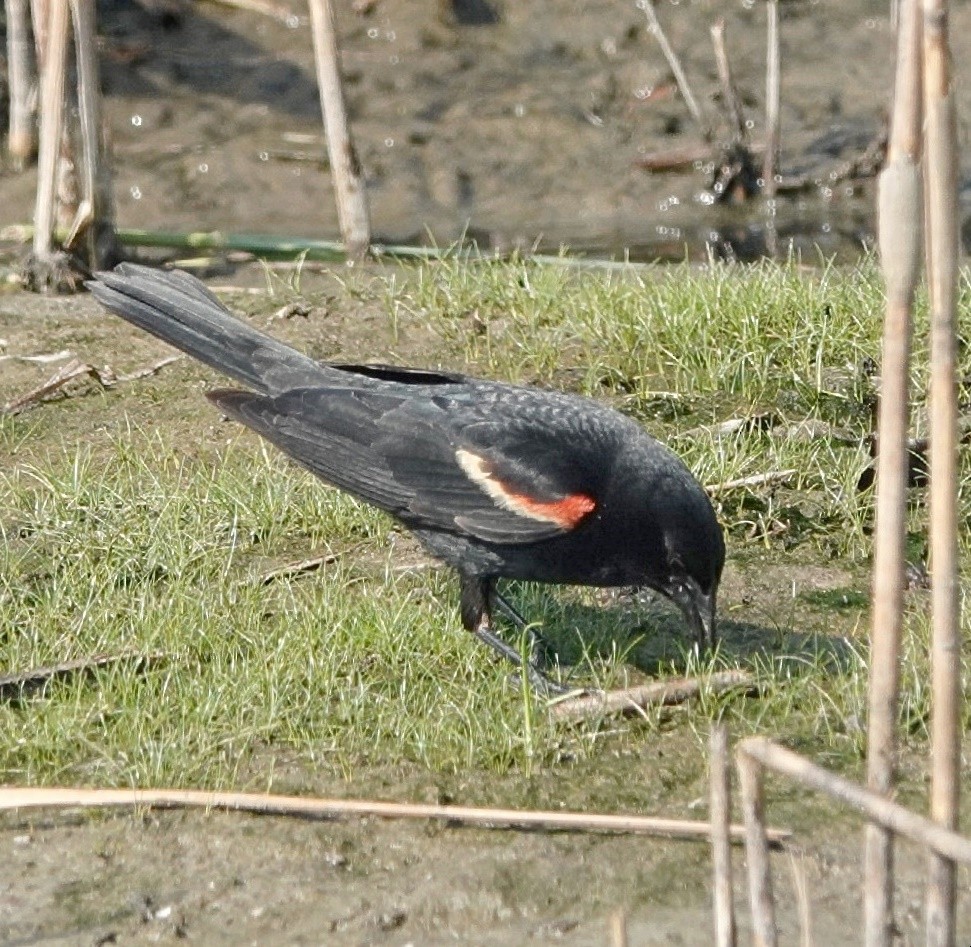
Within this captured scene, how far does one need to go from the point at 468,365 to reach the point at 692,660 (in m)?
2.59

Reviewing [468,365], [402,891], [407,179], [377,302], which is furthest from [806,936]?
[407,179]

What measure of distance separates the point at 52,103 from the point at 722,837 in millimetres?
5740

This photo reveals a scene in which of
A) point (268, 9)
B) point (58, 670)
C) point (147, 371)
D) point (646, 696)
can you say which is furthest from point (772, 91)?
point (58, 670)

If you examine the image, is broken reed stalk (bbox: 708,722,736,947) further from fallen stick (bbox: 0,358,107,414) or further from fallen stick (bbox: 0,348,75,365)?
fallen stick (bbox: 0,348,75,365)

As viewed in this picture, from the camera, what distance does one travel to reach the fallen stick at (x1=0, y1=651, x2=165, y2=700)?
4770 millimetres

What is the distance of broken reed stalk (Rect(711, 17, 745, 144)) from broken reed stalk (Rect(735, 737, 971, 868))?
7.72 m

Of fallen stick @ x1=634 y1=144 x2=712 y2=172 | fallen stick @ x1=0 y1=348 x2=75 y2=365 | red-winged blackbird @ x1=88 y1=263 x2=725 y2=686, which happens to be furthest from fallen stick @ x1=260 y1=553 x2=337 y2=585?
fallen stick @ x1=634 y1=144 x2=712 y2=172

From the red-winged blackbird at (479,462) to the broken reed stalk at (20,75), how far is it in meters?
4.76

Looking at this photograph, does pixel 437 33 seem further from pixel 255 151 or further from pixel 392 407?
pixel 392 407

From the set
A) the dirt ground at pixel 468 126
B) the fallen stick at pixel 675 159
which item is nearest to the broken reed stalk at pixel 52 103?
the dirt ground at pixel 468 126

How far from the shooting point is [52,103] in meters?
7.77

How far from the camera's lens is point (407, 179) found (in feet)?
36.0

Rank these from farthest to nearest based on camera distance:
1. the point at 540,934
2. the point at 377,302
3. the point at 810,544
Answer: the point at 377,302, the point at 810,544, the point at 540,934

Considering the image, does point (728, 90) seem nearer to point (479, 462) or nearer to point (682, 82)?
point (682, 82)
